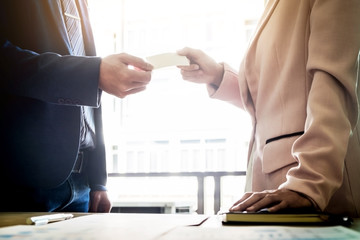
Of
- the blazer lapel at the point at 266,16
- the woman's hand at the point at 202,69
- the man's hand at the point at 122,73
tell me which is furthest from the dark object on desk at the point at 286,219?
the woman's hand at the point at 202,69

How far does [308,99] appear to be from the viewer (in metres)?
0.77

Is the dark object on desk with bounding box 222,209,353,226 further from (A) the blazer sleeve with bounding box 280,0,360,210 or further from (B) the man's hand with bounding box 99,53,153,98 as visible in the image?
(B) the man's hand with bounding box 99,53,153,98

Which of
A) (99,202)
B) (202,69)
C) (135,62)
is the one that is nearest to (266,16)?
(202,69)

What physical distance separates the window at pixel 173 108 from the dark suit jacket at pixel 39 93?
376 centimetres

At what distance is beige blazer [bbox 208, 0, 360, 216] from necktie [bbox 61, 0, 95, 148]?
1.87ft

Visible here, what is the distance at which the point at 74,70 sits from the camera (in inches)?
33.3

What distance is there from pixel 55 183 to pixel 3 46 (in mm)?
424

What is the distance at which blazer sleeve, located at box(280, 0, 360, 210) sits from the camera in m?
0.69

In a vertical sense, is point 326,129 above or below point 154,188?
above

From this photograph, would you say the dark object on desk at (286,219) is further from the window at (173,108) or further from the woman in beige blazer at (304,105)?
the window at (173,108)

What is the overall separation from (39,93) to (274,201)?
66 centimetres

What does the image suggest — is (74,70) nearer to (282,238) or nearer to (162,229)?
(162,229)

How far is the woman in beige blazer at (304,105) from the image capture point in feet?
2.26

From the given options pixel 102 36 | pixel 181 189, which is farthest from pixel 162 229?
pixel 102 36
